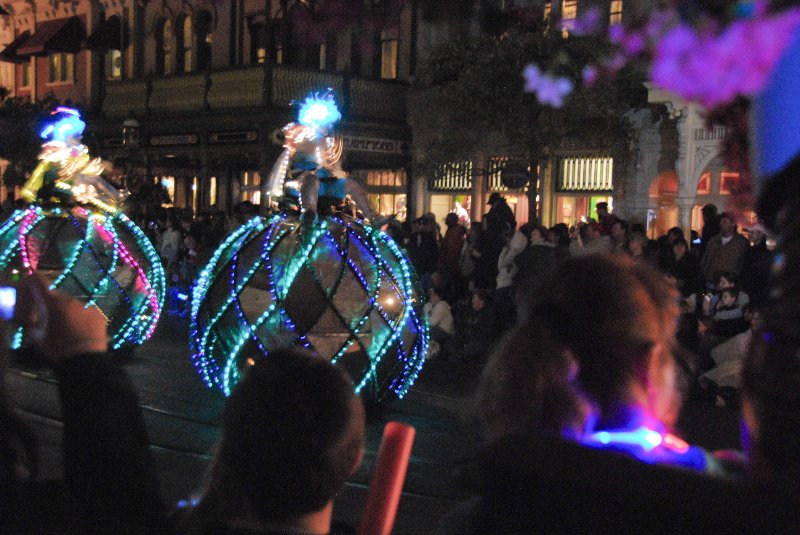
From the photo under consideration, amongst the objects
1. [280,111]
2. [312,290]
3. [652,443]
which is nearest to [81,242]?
[312,290]

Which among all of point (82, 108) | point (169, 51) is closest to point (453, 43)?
point (169, 51)

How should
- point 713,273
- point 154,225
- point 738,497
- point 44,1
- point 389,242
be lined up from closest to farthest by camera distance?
point 738,497, point 389,242, point 713,273, point 154,225, point 44,1

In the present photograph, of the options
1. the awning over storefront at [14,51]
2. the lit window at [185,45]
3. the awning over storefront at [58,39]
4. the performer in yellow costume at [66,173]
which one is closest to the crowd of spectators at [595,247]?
the performer in yellow costume at [66,173]

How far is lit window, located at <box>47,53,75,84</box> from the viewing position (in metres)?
31.4

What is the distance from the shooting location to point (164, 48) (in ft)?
91.7

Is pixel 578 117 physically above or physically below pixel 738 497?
above

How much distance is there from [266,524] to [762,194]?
1050 millimetres

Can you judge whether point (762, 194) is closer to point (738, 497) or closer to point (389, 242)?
point (738, 497)

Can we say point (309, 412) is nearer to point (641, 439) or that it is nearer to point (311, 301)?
point (641, 439)

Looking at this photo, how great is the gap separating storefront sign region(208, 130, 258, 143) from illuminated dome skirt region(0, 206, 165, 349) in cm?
1327

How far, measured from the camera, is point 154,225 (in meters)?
18.4

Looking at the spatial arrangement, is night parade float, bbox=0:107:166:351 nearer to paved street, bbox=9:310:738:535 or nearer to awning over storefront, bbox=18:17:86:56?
paved street, bbox=9:310:738:535

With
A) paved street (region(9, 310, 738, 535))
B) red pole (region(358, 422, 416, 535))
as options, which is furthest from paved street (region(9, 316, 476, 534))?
red pole (region(358, 422, 416, 535))

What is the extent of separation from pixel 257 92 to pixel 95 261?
13513 mm
